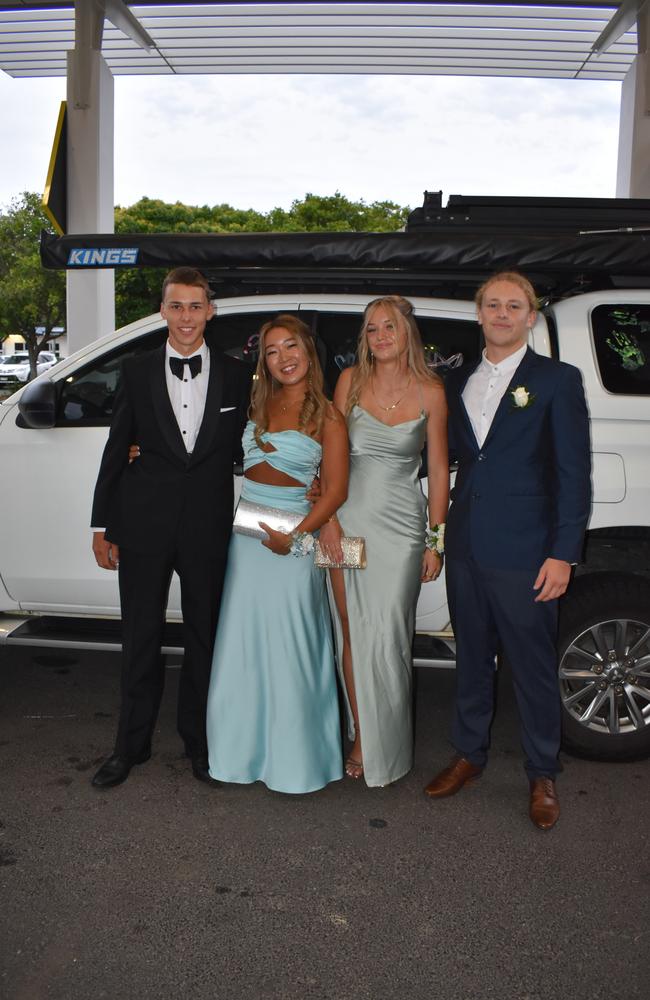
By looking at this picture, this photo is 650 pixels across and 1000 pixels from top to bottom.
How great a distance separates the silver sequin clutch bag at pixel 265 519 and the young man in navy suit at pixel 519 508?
1.99 ft

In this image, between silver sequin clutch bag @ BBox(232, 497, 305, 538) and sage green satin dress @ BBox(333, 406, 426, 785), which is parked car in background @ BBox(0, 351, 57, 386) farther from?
sage green satin dress @ BBox(333, 406, 426, 785)

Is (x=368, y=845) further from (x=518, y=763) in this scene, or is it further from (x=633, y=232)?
(x=633, y=232)

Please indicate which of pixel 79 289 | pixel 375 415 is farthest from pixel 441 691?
pixel 79 289

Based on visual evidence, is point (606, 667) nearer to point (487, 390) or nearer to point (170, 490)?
point (487, 390)

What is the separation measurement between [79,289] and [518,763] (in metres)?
10.00

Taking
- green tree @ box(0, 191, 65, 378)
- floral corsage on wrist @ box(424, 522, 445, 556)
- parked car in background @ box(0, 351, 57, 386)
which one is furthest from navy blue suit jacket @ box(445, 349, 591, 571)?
parked car in background @ box(0, 351, 57, 386)

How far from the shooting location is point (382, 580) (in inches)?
139

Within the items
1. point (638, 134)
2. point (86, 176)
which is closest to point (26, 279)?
point (86, 176)

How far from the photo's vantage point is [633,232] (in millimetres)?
3844

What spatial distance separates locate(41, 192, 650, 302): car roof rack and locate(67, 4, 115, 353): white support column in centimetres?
832

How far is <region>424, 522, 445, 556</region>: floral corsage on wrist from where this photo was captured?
3.53m

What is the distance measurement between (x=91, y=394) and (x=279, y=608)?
1.41m

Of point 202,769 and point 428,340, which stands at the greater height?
point 428,340

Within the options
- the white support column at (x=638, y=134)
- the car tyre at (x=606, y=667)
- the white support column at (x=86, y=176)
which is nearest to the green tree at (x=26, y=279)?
the white support column at (x=86, y=176)
